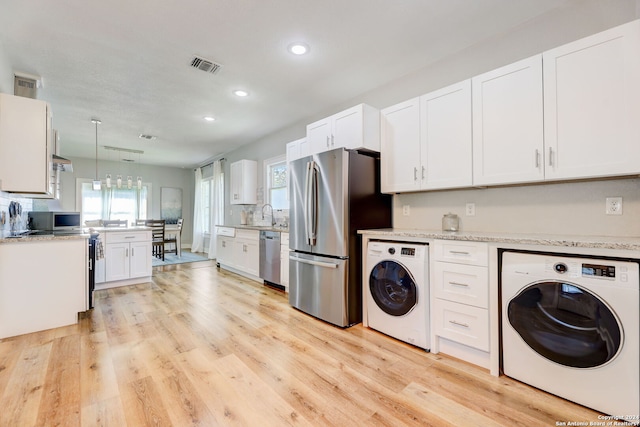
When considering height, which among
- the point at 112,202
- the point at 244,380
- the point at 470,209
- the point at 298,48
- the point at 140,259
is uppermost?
the point at 298,48

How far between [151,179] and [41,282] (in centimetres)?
637

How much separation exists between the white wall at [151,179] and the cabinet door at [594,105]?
9.11m

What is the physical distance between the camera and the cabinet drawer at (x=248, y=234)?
441 centimetres

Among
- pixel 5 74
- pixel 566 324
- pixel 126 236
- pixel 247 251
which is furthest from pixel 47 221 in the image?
pixel 566 324

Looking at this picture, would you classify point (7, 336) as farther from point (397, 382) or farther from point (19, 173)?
point (397, 382)

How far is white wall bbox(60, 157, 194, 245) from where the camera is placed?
709 cm

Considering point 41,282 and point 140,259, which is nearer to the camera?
point 41,282

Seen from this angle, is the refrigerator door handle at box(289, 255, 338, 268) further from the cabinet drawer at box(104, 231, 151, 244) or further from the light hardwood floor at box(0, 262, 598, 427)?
the cabinet drawer at box(104, 231, 151, 244)

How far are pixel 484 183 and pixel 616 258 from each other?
36.6 inches

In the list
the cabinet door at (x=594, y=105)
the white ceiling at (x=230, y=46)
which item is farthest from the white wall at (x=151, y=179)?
the cabinet door at (x=594, y=105)

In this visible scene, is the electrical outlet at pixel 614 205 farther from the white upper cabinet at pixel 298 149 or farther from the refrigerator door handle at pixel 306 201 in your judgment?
the white upper cabinet at pixel 298 149

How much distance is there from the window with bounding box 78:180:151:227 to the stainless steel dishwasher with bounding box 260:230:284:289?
5473 mm

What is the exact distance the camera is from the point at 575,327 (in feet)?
4.96

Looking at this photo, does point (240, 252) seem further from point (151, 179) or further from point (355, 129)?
point (151, 179)
